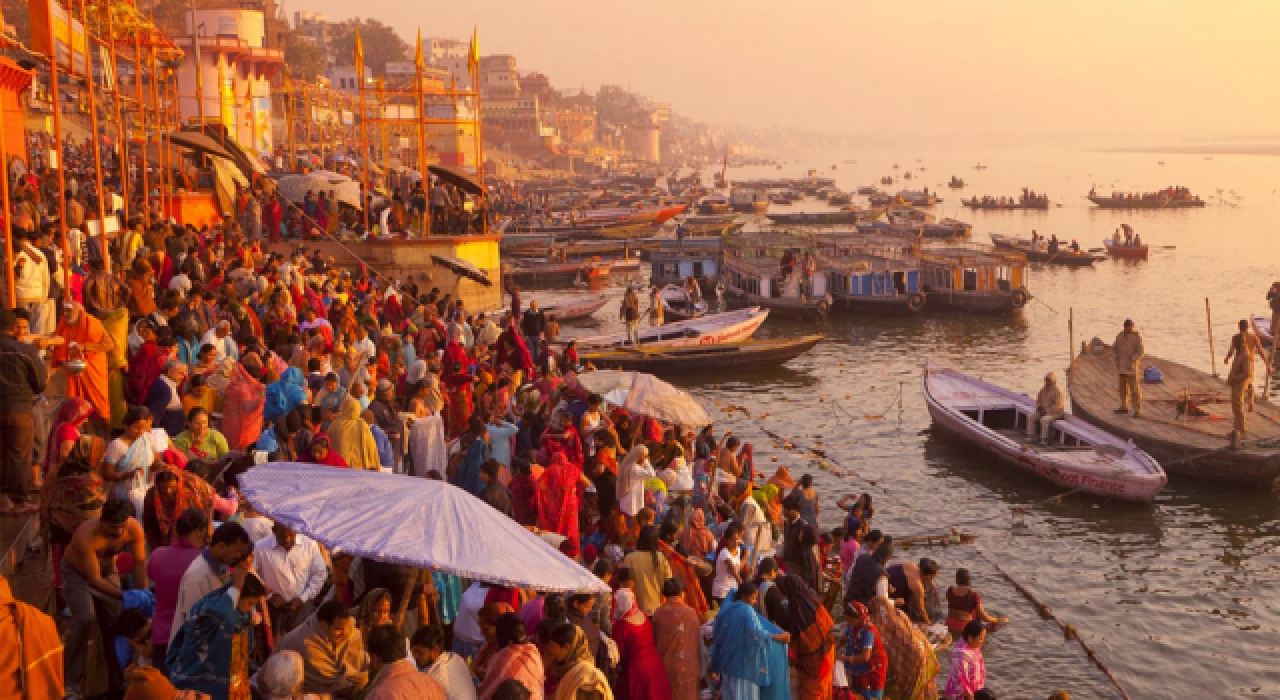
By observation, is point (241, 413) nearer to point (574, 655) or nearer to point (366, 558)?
point (366, 558)

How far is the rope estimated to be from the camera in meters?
13.6

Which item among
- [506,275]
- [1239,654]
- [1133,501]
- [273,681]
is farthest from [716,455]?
[506,275]

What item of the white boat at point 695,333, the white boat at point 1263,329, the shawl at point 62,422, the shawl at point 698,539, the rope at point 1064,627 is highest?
the shawl at point 62,422

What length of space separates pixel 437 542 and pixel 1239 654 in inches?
480

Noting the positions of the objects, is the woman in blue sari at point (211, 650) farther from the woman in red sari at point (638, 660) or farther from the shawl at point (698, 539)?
the shawl at point (698, 539)

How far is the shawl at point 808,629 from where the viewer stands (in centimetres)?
827

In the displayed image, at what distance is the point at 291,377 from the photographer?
11680mm

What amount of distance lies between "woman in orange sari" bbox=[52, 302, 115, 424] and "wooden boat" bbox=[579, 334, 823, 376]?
60.4ft

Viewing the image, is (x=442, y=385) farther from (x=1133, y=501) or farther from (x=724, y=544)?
(x=1133, y=501)

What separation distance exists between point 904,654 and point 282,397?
619 centimetres

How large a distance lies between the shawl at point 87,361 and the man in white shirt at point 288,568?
368cm

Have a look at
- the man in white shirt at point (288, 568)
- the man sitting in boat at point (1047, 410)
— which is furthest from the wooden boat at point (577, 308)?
the man in white shirt at point (288, 568)

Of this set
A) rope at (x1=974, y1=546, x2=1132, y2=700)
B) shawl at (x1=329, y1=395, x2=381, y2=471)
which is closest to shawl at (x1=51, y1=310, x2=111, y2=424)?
shawl at (x1=329, y1=395, x2=381, y2=471)

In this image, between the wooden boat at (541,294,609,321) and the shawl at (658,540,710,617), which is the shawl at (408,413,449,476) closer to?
the shawl at (658,540,710,617)
